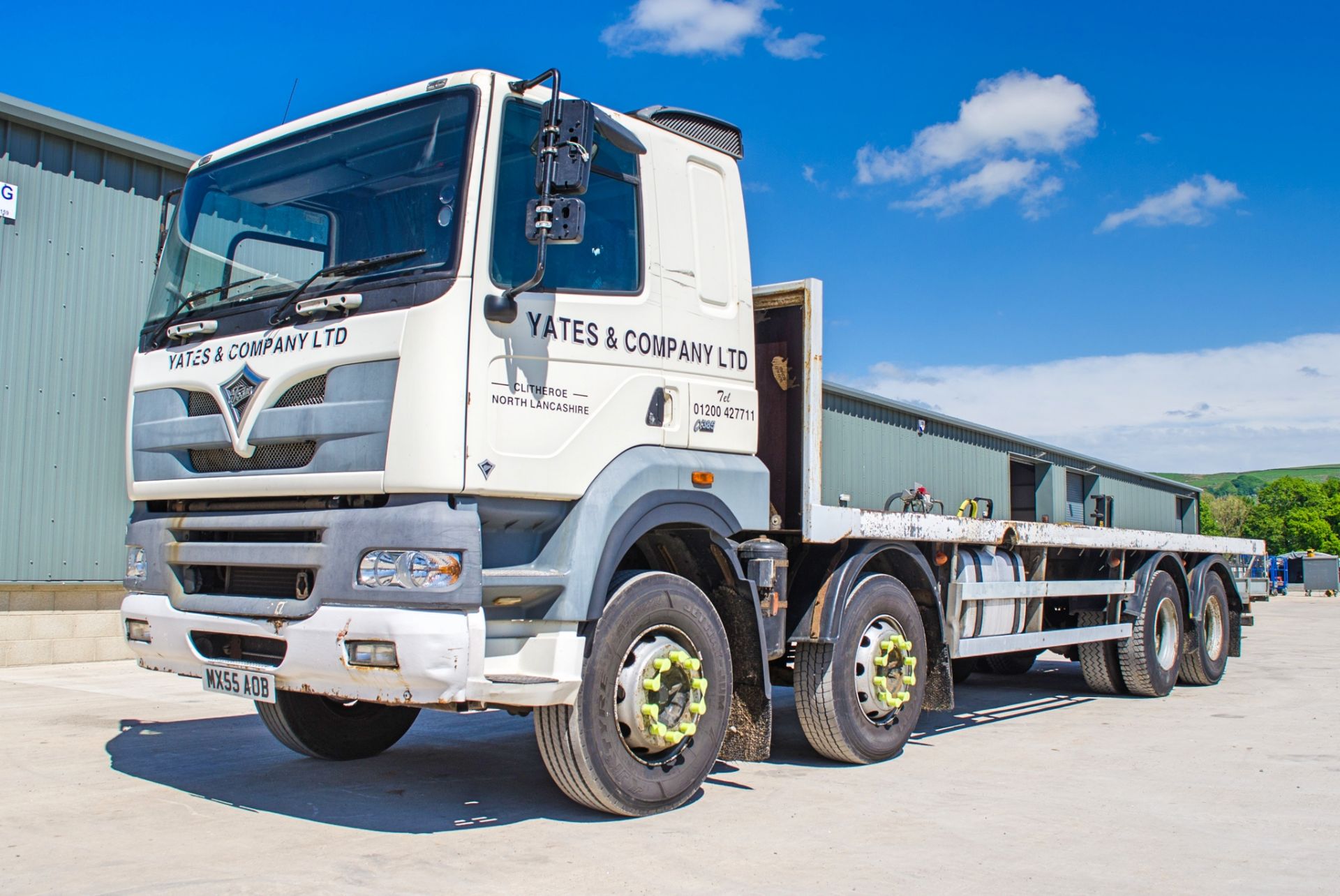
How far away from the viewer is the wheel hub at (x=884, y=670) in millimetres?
6582

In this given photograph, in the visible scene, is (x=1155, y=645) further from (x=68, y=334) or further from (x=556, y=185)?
(x=68, y=334)

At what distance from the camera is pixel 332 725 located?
642 cm

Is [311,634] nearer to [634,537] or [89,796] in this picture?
[634,537]

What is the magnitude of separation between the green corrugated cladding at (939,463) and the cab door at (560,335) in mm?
12532

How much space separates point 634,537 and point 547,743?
0.94 m

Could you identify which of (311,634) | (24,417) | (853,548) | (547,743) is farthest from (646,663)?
(24,417)

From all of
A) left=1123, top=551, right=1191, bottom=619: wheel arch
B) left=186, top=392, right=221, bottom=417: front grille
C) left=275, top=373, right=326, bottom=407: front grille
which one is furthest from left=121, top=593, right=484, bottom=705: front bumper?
left=1123, top=551, right=1191, bottom=619: wheel arch


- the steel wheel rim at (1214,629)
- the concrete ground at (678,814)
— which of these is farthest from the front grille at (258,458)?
the steel wheel rim at (1214,629)

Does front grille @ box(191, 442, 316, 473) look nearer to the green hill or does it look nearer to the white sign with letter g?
the white sign with letter g

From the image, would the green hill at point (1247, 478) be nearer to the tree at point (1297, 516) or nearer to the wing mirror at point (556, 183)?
the tree at point (1297, 516)

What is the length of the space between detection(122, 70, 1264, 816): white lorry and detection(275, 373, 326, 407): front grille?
14mm

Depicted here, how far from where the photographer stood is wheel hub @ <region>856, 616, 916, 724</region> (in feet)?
21.6

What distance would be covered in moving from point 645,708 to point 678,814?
2.03 feet

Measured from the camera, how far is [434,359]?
4.42m
